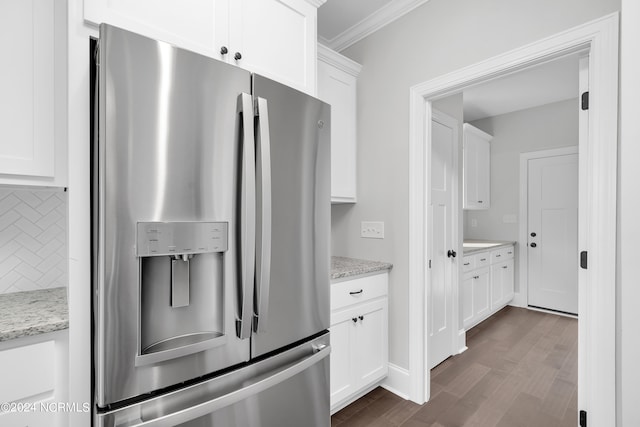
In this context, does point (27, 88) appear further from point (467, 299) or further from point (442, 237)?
point (467, 299)

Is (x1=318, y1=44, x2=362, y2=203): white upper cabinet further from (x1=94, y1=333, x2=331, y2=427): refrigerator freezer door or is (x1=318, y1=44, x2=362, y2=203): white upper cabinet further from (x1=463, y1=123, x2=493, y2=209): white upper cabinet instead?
(x1=463, y1=123, x2=493, y2=209): white upper cabinet

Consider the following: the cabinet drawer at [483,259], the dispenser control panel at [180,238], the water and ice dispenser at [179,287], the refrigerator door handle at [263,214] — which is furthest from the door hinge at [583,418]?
the cabinet drawer at [483,259]

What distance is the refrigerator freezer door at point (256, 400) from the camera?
2.98ft

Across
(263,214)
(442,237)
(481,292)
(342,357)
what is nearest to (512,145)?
(481,292)

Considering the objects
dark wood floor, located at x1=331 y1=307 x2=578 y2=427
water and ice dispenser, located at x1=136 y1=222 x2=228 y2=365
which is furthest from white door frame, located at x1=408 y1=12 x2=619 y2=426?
water and ice dispenser, located at x1=136 y1=222 x2=228 y2=365

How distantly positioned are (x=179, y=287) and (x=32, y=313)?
1.81ft

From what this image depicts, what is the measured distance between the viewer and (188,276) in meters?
0.96

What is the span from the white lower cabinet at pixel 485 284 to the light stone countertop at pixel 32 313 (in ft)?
9.82

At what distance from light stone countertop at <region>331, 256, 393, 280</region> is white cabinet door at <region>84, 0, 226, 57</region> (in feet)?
4.23

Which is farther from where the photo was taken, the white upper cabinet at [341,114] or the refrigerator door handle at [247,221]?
the white upper cabinet at [341,114]

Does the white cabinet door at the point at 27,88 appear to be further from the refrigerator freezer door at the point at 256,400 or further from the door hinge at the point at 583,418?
the door hinge at the point at 583,418

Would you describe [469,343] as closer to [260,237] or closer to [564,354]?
[564,354]

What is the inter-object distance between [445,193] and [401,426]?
1.75m

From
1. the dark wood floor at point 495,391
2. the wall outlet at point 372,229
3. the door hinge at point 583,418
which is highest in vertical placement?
the wall outlet at point 372,229
